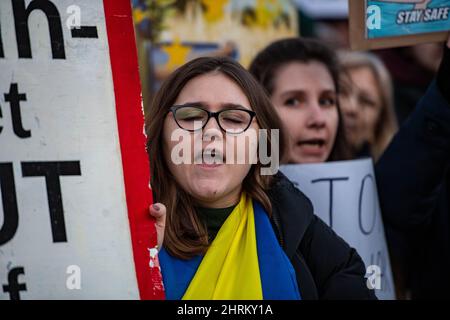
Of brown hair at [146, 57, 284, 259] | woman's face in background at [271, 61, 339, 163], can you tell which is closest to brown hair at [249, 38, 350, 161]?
woman's face in background at [271, 61, 339, 163]

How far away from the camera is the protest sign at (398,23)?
6.87 ft

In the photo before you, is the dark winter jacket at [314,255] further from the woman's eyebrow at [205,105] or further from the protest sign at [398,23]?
the protest sign at [398,23]

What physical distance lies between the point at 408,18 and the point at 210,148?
0.83m

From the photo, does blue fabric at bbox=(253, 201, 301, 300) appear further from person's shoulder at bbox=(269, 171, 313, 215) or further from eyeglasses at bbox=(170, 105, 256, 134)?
eyeglasses at bbox=(170, 105, 256, 134)

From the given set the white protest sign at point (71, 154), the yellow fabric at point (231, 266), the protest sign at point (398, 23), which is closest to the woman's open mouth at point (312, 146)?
the protest sign at point (398, 23)

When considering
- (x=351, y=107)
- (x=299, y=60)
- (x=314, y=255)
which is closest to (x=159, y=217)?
(x=314, y=255)

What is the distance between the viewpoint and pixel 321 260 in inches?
71.9

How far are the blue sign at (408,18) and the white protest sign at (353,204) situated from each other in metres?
0.52

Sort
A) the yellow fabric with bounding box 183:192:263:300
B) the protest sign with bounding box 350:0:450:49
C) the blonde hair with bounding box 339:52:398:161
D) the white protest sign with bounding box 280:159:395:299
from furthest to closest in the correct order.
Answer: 1. the blonde hair with bounding box 339:52:398:161
2. the white protest sign with bounding box 280:159:395:299
3. the protest sign with bounding box 350:0:450:49
4. the yellow fabric with bounding box 183:192:263:300

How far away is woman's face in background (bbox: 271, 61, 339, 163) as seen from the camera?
2580mm

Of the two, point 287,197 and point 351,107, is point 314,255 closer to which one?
point 287,197

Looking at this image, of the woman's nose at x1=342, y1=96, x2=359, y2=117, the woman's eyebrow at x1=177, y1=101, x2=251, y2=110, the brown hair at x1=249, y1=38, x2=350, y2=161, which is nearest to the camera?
the woman's eyebrow at x1=177, y1=101, x2=251, y2=110

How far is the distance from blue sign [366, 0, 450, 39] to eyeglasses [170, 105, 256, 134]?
1.87 ft

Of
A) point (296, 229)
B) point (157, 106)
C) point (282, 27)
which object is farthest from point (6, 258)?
point (282, 27)
